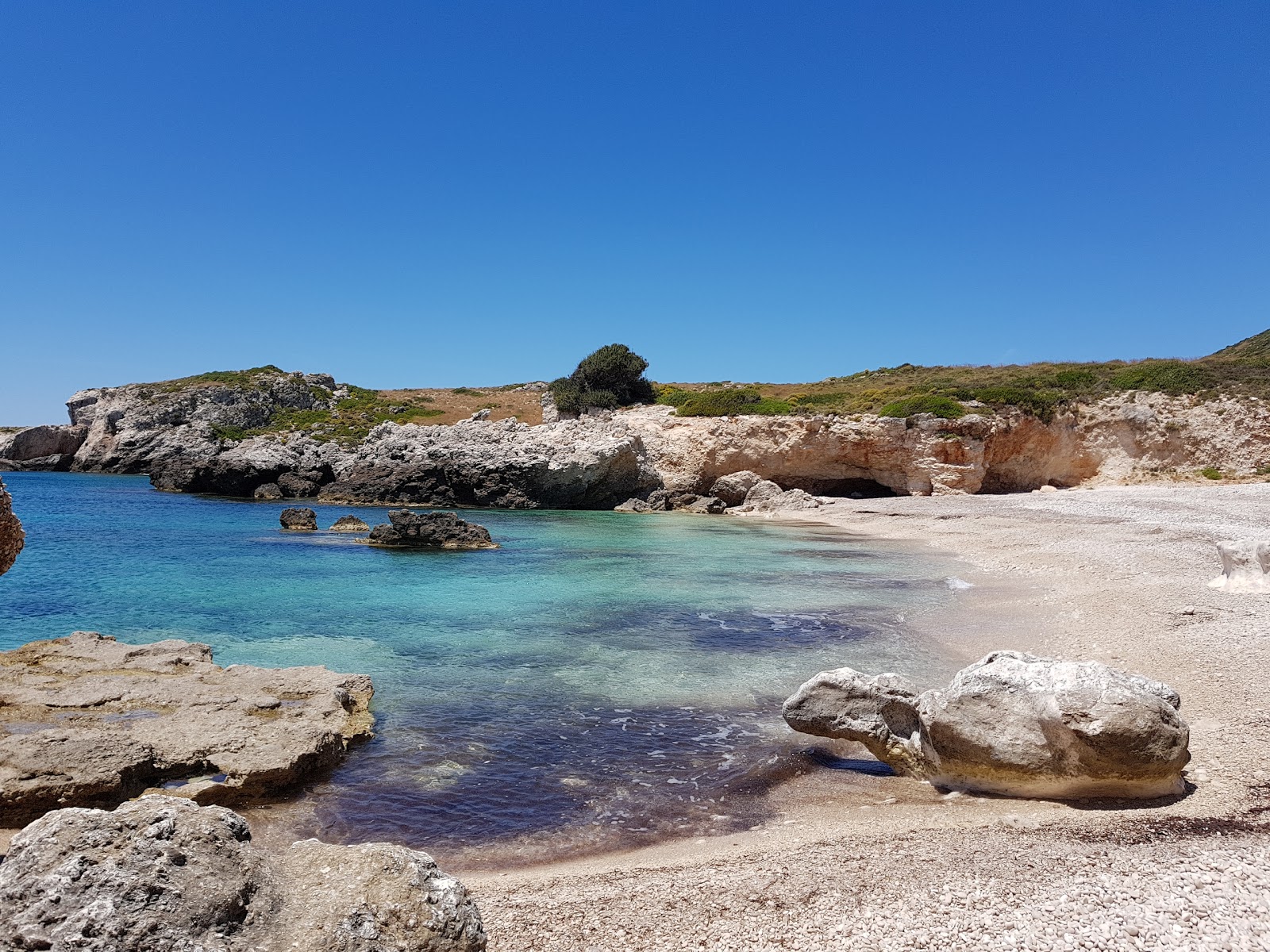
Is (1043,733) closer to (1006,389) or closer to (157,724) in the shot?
(157,724)

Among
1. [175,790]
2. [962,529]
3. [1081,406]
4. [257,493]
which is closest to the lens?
[175,790]

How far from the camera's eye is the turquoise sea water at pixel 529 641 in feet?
23.3

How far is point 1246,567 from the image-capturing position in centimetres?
1248

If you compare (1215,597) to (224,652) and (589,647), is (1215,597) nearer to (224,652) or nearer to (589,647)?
(589,647)

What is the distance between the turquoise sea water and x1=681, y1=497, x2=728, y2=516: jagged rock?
13.0 meters

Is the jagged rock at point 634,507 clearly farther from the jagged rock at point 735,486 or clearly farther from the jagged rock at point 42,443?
the jagged rock at point 42,443

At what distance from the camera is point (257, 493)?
4675 centimetres

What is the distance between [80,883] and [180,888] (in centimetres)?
36

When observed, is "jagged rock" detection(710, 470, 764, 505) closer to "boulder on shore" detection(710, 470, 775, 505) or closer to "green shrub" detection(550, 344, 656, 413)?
"boulder on shore" detection(710, 470, 775, 505)

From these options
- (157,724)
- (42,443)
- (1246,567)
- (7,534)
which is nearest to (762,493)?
(1246,567)

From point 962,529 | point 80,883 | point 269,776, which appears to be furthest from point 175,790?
point 962,529

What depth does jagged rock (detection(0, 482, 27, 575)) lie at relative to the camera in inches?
251

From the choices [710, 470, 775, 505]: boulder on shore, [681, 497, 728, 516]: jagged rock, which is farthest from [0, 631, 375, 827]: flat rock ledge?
[710, 470, 775, 505]: boulder on shore

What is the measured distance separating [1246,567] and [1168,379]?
114 feet
